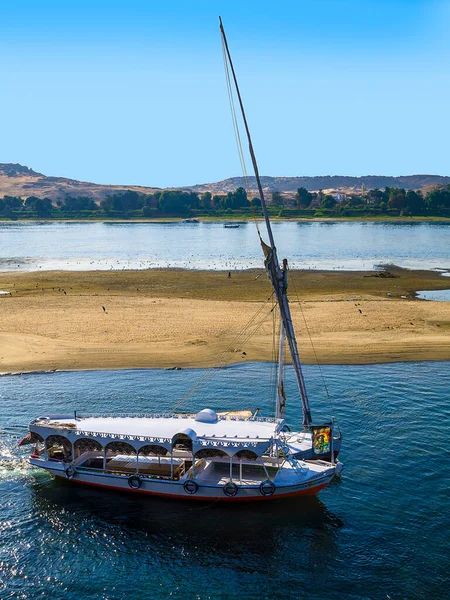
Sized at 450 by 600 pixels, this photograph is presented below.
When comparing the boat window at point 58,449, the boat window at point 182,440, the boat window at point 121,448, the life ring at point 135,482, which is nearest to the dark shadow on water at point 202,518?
the life ring at point 135,482

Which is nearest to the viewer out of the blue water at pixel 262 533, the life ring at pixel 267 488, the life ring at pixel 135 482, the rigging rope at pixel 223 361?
the blue water at pixel 262 533

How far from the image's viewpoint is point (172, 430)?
47219 mm

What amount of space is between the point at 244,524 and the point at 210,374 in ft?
94.2

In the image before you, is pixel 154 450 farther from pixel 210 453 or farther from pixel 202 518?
pixel 202 518

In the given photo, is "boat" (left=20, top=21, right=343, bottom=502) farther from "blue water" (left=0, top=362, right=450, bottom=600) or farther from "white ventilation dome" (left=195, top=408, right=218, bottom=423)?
"blue water" (left=0, top=362, right=450, bottom=600)

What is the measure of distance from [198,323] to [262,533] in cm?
4911

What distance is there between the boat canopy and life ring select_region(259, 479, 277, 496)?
197cm

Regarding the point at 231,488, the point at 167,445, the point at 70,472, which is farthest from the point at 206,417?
the point at 70,472

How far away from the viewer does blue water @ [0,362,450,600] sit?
121 feet

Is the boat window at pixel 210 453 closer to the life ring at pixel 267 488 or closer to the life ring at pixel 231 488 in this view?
the life ring at pixel 231 488

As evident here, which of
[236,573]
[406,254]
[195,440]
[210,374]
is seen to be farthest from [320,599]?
[406,254]

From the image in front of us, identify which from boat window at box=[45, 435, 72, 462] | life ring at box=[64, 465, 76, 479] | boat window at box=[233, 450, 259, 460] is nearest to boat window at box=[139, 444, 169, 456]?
boat window at box=[233, 450, 259, 460]

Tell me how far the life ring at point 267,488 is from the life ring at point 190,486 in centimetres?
424

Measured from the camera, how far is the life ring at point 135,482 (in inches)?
1818
